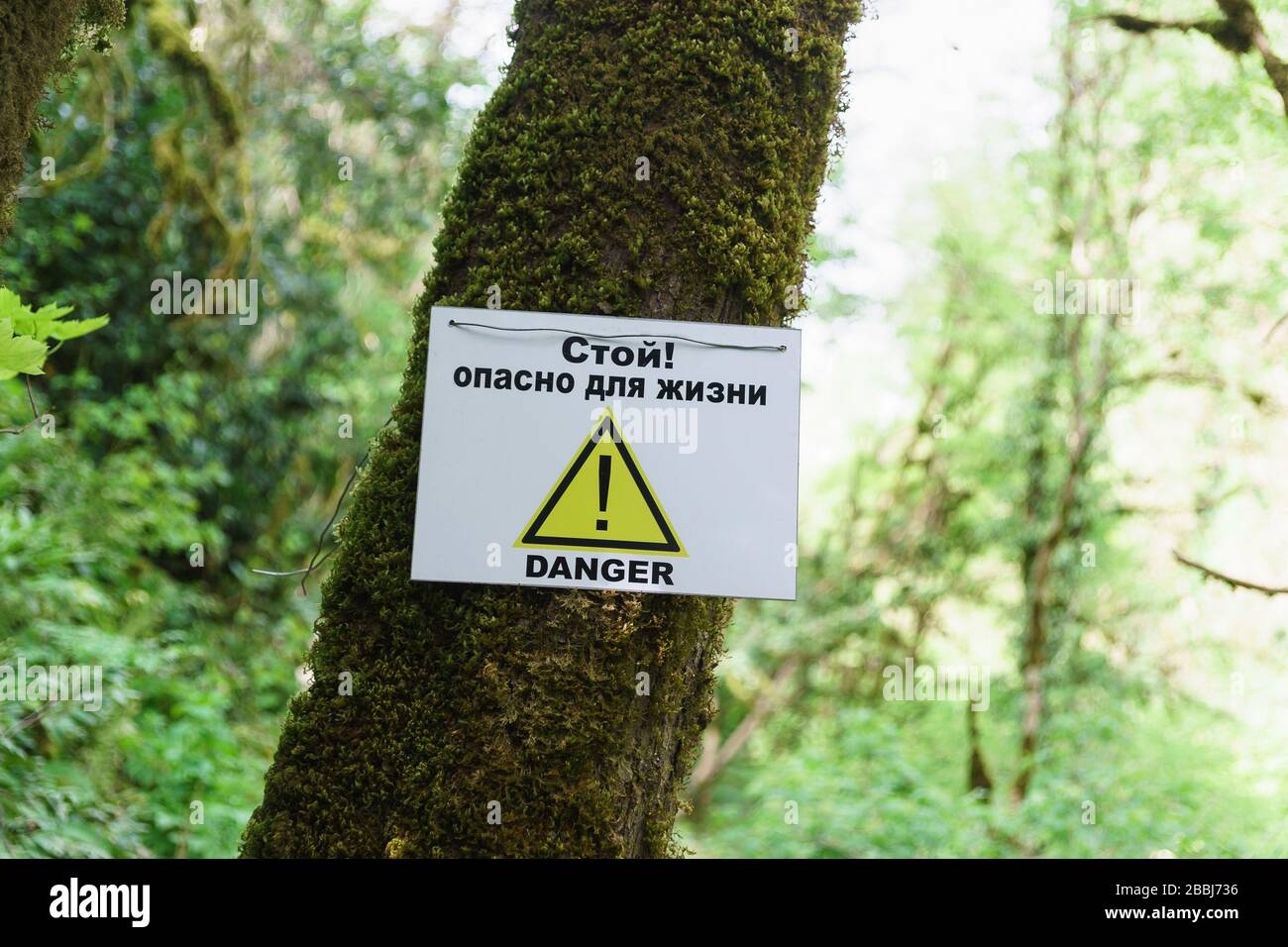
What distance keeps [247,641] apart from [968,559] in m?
9.05

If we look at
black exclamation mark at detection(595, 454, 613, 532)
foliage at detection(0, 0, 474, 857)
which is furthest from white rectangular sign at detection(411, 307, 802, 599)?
foliage at detection(0, 0, 474, 857)

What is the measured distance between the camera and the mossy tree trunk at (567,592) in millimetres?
2111

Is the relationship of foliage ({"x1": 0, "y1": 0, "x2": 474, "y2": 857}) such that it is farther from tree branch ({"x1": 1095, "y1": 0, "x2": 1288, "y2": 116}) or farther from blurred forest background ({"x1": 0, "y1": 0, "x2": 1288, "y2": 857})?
tree branch ({"x1": 1095, "y1": 0, "x2": 1288, "y2": 116})

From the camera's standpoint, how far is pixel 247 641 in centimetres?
855

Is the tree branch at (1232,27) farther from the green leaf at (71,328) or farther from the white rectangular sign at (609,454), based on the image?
the green leaf at (71,328)

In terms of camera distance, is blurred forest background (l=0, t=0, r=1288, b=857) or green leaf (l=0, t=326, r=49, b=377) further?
blurred forest background (l=0, t=0, r=1288, b=857)

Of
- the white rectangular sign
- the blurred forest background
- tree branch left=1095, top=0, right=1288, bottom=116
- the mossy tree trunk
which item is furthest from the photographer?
the blurred forest background

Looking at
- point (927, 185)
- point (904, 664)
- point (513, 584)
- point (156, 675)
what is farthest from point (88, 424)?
point (927, 185)

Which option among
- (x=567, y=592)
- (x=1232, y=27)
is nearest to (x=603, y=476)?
(x=567, y=592)

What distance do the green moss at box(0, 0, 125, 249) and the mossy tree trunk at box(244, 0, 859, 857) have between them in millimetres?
951

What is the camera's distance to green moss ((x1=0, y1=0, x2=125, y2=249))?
228 centimetres

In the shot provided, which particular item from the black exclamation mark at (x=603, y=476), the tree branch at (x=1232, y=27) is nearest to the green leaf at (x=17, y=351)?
the black exclamation mark at (x=603, y=476)

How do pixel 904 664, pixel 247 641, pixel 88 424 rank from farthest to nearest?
pixel 904 664 < pixel 247 641 < pixel 88 424

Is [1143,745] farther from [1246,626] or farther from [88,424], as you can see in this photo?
[88,424]
